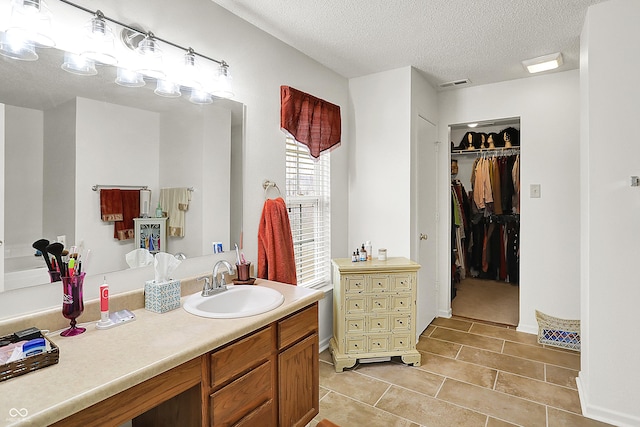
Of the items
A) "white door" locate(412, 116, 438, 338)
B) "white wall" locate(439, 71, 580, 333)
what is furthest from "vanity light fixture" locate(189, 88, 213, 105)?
"white wall" locate(439, 71, 580, 333)

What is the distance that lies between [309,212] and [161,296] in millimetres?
1575

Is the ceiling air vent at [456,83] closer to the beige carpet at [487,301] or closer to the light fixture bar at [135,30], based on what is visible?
the light fixture bar at [135,30]

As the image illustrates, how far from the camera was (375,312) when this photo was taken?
278 cm

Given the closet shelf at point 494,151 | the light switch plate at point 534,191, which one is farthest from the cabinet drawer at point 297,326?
the closet shelf at point 494,151

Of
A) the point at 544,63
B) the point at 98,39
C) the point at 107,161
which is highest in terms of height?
the point at 544,63

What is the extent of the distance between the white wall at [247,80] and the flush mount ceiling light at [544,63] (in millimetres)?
1664

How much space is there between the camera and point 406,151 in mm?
3098

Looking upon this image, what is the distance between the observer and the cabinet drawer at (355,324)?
2.75 meters

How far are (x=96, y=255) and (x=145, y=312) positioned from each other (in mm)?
338

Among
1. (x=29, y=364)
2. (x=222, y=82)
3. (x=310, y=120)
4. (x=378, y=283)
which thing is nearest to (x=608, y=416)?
(x=378, y=283)

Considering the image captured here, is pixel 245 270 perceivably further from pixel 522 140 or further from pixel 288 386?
pixel 522 140

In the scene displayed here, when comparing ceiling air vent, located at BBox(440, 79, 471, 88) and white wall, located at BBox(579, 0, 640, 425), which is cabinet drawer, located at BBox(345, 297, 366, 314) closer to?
white wall, located at BBox(579, 0, 640, 425)

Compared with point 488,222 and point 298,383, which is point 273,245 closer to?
point 298,383

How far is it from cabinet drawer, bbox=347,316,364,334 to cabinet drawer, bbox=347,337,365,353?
0.21 ft
